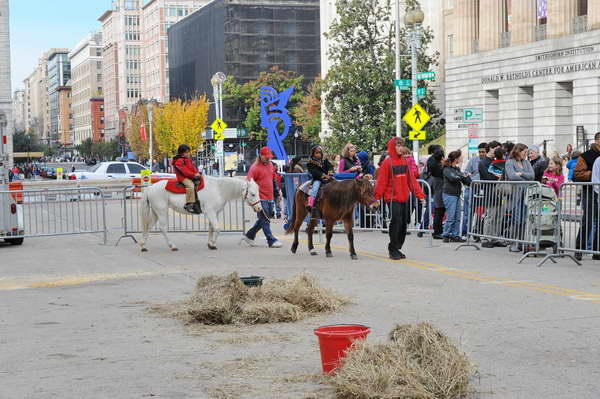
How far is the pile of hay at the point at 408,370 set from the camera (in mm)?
6145

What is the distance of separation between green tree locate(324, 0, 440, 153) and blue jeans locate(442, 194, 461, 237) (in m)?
31.5

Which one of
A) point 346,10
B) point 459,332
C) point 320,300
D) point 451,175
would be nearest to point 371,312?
point 320,300

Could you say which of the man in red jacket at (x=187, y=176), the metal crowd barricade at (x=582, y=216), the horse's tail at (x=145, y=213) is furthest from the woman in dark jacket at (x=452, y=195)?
the horse's tail at (x=145, y=213)

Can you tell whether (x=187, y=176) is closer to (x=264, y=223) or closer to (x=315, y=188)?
(x=264, y=223)

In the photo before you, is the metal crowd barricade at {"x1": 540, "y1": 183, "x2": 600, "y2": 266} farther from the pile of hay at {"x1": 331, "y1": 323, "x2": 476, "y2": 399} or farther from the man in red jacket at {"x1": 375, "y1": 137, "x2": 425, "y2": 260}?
the pile of hay at {"x1": 331, "y1": 323, "x2": 476, "y2": 399}

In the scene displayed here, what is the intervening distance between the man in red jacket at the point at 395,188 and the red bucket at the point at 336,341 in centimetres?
893

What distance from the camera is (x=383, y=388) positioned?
614 centimetres

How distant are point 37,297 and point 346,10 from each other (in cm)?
4172

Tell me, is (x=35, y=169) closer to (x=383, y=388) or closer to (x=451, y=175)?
(x=451, y=175)

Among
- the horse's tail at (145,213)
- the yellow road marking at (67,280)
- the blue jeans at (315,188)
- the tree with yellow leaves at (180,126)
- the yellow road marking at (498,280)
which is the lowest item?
the yellow road marking at (67,280)

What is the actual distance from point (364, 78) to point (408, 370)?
45313 millimetres

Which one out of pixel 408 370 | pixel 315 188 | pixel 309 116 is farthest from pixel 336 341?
pixel 309 116

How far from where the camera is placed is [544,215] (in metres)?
15.6

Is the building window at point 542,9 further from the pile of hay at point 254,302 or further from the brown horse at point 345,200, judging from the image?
the pile of hay at point 254,302
